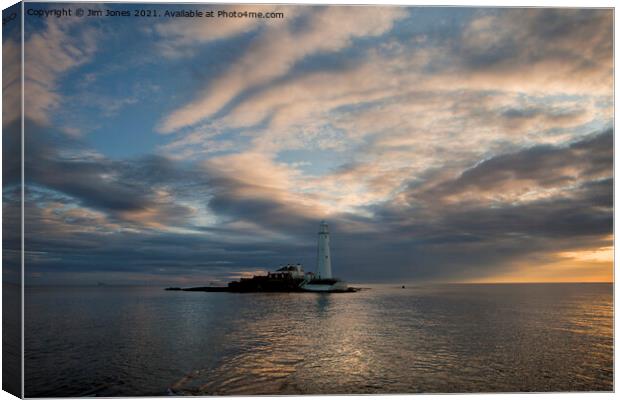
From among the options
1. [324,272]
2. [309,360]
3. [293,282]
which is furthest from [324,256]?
[309,360]

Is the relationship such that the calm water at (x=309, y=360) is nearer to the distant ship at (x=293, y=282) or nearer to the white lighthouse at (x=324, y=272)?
the white lighthouse at (x=324, y=272)

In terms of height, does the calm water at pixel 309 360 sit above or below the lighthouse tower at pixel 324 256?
below

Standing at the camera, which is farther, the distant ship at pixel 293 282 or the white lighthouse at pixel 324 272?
the distant ship at pixel 293 282

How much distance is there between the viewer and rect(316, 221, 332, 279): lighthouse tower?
48.8m

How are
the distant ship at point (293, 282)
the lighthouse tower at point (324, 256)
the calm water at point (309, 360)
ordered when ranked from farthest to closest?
the distant ship at point (293, 282) → the lighthouse tower at point (324, 256) → the calm water at point (309, 360)

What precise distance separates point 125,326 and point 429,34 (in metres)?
21.8

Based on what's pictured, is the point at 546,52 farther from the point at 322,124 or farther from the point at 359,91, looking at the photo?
the point at 322,124

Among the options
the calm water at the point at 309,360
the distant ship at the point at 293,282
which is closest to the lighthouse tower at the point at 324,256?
the distant ship at the point at 293,282

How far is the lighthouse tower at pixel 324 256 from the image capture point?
48.8m

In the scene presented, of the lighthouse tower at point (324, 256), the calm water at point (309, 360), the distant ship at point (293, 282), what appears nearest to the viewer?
the calm water at point (309, 360)

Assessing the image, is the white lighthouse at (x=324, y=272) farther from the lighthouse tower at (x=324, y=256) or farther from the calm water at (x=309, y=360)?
the calm water at (x=309, y=360)

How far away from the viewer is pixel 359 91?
41.9ft

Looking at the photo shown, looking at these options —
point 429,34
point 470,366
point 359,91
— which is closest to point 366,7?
point 429,34

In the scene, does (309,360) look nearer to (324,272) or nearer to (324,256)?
(324,256)
